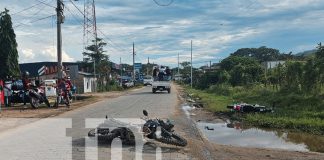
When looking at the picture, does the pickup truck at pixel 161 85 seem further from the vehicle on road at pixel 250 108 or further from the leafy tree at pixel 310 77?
the vehicle on road at pixel 250 108

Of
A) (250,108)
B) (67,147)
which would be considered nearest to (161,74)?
(250,108)

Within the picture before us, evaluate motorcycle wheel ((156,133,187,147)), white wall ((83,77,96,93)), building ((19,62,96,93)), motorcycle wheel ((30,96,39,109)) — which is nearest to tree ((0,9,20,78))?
motorcycle wheel ((30,96,39,109))

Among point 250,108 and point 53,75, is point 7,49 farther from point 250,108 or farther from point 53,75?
point 53,75

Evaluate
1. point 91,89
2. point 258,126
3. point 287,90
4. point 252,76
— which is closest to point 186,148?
point 258,126

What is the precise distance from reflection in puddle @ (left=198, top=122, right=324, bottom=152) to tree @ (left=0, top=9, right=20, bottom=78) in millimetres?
19962

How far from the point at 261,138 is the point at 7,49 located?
23.5m

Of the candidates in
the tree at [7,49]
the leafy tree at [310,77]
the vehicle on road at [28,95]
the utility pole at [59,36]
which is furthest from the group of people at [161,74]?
the utility pole at [59,36]

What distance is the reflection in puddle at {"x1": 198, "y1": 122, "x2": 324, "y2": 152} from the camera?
13.2 m

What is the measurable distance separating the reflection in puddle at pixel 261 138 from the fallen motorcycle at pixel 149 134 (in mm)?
2498

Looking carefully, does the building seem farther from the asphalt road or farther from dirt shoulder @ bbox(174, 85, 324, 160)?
dirt shoulder @ bbox(174, 85, 324, 160)

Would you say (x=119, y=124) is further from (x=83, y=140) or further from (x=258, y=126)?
(x=258, y=126)

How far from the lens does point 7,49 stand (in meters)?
33.0

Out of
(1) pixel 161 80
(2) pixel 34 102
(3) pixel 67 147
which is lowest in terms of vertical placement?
(3) pixel 67 147

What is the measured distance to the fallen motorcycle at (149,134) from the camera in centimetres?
1147
